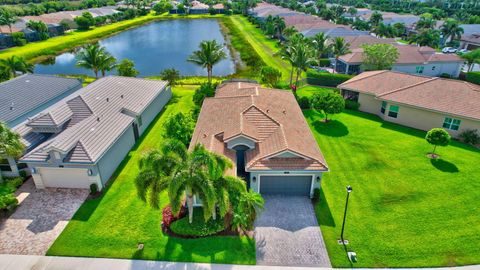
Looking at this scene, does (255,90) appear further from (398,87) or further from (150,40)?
(150,40)

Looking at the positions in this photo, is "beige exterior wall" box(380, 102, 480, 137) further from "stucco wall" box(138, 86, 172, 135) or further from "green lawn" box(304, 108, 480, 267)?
"stucco wall" box(138, 86, 172, 135)

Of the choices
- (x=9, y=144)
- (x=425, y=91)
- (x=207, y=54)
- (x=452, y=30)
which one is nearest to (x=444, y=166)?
(x=425, y=91)

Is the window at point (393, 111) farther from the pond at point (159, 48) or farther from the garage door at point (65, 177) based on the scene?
the garage door at point (65, 177)

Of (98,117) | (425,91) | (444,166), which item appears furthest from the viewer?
(425,91)

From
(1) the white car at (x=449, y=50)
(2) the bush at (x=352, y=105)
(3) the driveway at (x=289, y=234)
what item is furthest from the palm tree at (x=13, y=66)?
(1) the white car at (x=449, y=50)

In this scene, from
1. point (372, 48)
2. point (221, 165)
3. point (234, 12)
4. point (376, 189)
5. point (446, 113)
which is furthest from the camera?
point (234, 12)

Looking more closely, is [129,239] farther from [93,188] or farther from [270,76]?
[270,76]

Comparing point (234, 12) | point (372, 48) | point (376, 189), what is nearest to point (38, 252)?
point (376, 189)
